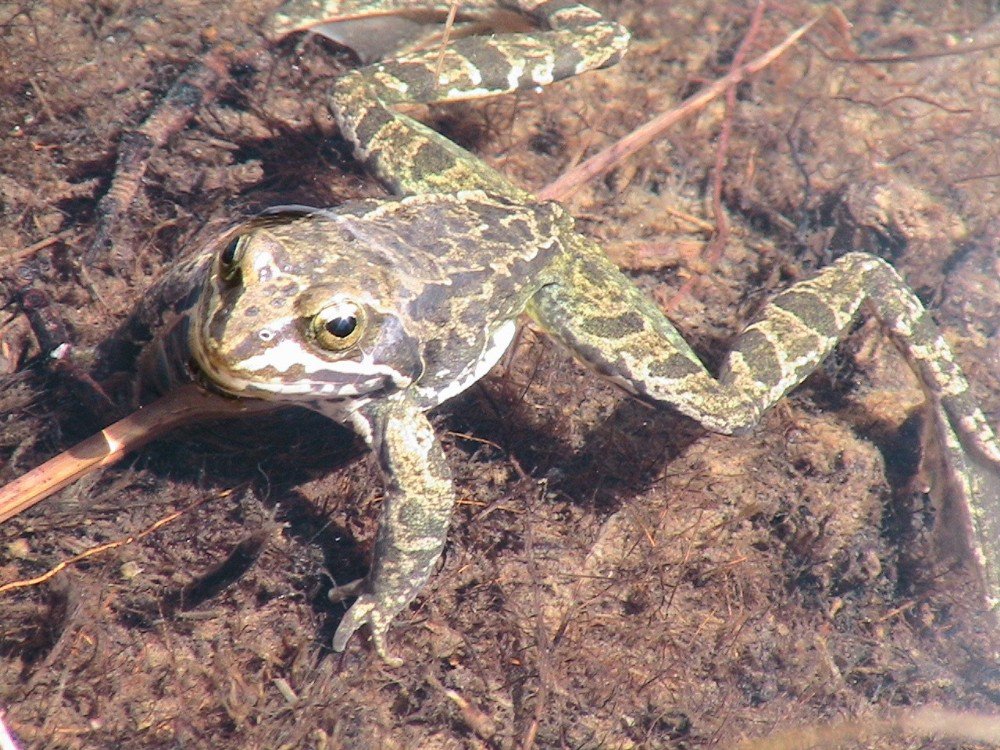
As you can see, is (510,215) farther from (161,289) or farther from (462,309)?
(161,289)

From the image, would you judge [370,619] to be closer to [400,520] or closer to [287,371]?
[400,520]

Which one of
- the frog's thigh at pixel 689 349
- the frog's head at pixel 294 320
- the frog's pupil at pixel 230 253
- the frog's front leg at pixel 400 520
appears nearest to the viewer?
the frog's head at pixel 294 320

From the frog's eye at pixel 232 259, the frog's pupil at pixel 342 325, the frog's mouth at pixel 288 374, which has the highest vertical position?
the frog's eye at pixel 232 259

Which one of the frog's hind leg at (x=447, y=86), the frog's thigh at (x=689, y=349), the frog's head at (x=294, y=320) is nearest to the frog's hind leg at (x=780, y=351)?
the frog's thigh at (x=689, y=349)

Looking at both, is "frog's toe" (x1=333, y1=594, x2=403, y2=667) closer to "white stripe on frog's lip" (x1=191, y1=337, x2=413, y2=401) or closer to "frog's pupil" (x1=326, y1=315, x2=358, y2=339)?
"white stripe on frog's lip" (x1=191, y1=337, x2=413, y2=401)

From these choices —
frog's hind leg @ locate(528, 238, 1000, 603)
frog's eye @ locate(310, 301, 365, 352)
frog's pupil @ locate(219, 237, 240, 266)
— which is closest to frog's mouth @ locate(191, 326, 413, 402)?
frog's eye @ locate(310, 301, 365, 352)

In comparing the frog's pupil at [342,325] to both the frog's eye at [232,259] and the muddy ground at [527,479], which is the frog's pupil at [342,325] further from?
the muddy ground at [527,479]

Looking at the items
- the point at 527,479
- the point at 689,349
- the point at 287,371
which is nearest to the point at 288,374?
the point at 287,371
